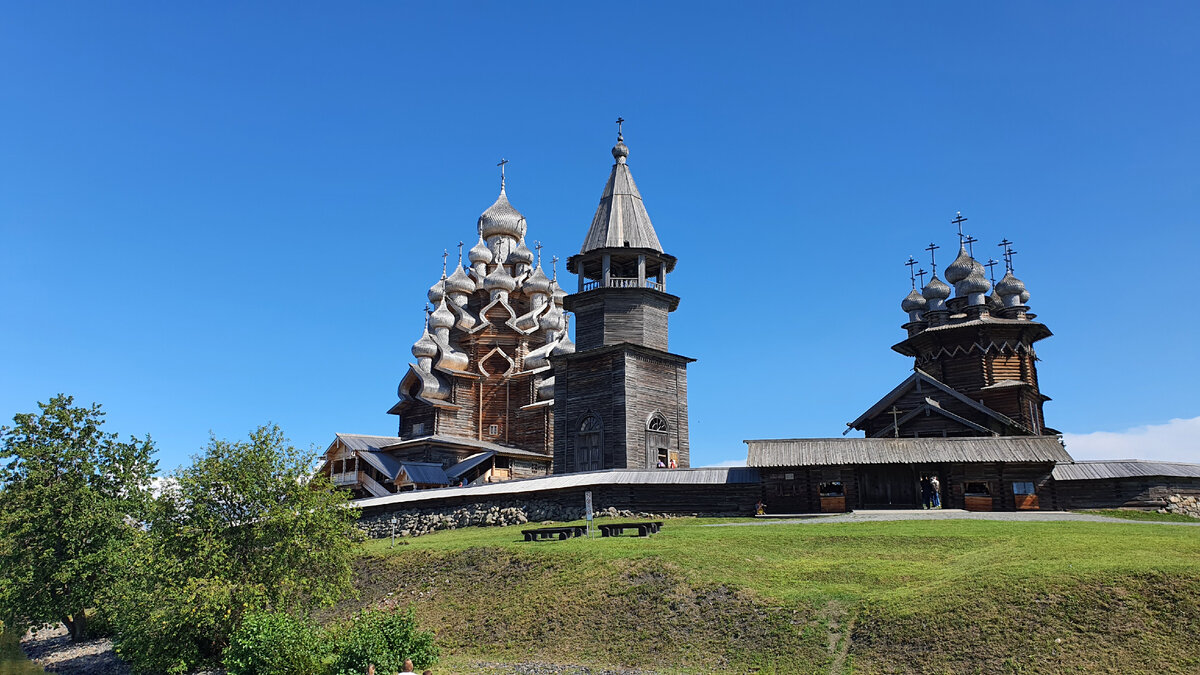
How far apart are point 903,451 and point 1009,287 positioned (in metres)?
19.2

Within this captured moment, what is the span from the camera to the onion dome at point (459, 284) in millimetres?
53750

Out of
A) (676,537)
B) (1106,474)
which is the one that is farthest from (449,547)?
(1106,474)

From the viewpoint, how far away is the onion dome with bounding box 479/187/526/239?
5831 centimetres

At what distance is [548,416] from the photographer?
47.8 m

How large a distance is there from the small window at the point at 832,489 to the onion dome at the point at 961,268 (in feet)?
65.0

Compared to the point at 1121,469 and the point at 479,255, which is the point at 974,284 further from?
the point at 479,255

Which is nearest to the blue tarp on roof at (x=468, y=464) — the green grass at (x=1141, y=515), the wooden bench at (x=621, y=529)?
the wooden bench at (x=621, y=529)

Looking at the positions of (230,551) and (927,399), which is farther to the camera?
(927,399)

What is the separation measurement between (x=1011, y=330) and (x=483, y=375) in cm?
2731

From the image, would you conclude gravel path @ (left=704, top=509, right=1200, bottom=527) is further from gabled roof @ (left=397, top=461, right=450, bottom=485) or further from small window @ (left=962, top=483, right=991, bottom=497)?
gabled roof @ (left=397, top=461, right=450, bottom=485)

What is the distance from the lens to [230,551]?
787 inches

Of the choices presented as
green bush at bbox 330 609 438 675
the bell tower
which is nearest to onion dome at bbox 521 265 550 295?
the bell tower

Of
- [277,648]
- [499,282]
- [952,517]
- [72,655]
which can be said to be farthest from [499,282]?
[277,648]

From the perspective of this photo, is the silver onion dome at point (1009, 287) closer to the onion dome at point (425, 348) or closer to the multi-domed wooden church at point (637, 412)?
→ the multi-domed wooden church at point (637, 412)
